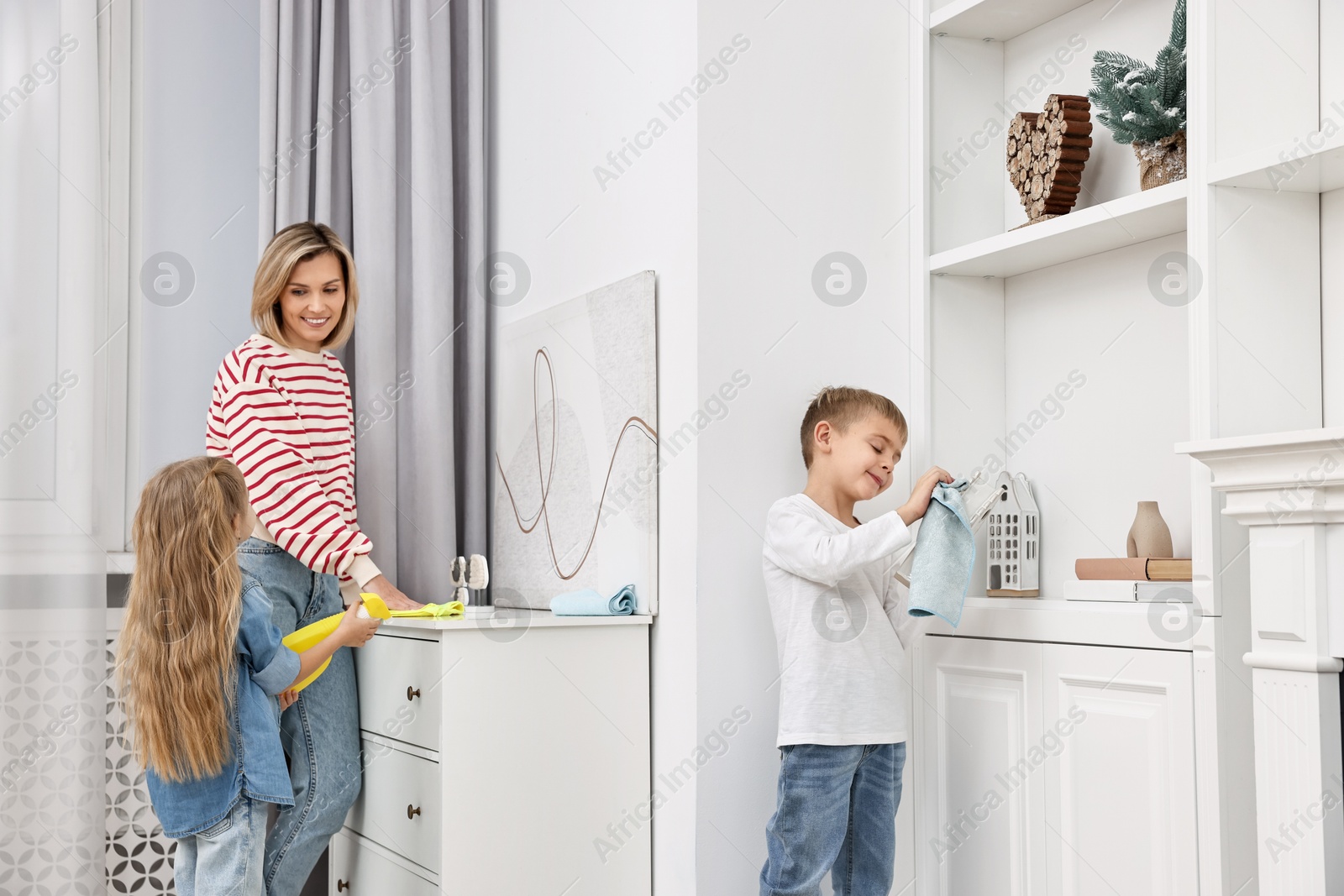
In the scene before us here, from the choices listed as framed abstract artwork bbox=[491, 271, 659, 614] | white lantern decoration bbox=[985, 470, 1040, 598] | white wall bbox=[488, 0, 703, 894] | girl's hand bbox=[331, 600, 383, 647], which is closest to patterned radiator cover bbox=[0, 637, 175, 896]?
girl's hand bbox=[331, 600, 383, 647]

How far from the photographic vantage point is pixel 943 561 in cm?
154

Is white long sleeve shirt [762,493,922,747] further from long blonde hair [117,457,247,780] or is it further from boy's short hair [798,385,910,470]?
long blonde hair [117,457,247,780]

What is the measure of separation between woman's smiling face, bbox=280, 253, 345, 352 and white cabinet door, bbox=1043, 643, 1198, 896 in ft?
4.13

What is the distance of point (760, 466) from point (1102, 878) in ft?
2.43

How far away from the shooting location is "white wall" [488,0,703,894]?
5.59 feet

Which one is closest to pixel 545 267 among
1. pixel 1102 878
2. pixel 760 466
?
pixel 760 466

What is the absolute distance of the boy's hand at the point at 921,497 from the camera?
5.12 ft

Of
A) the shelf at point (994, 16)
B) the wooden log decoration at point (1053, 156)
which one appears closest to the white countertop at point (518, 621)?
the wooden log decoration at point (1053, 156)

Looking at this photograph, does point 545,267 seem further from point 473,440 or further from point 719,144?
point 719,144

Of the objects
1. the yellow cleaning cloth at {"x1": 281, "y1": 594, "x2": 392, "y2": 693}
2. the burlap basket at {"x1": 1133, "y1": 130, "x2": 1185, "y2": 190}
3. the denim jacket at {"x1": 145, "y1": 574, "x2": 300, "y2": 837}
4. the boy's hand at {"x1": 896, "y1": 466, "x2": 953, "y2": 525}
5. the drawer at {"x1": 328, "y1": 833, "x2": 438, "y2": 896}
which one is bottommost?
the drawer at {"x1": 328, "y1": 833, "x2": 438, "y2": 896}

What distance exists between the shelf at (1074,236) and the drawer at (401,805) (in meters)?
1.13

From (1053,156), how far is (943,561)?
25.8 inches

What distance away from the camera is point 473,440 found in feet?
7.81

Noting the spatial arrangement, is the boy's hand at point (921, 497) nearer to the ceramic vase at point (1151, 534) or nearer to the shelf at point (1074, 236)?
the ceramic vase at point (1151, 534)
